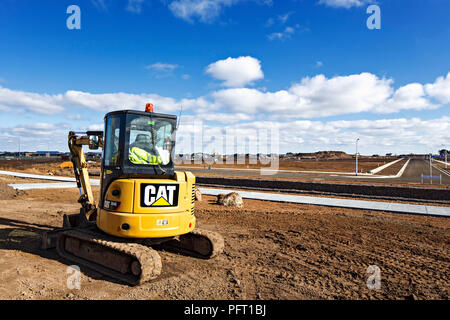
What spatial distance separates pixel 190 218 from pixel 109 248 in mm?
1673

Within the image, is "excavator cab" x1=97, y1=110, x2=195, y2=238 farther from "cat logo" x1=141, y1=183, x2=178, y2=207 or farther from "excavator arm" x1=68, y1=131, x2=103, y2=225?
"excavator arm" x1=68, y1=131, x2=103, y2=225

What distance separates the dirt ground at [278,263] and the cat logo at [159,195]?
59.3 inches

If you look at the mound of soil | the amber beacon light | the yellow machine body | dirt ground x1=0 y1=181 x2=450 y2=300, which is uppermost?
the amber beacon light

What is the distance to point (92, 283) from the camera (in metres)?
5.48

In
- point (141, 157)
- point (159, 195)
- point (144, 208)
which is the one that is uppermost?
point (141, 157)

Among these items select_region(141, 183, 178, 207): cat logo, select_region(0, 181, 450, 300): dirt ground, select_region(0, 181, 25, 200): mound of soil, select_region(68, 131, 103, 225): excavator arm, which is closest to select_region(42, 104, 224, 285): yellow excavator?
select_region(141, 183, 178, 207): cat logo

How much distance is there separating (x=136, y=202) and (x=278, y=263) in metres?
3.56

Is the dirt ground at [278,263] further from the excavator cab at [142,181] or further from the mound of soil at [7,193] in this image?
the mound of soil at [7,193]

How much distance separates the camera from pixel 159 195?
Result: 5605 mm

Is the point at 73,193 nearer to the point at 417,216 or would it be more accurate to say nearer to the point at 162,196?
the point at 162,196

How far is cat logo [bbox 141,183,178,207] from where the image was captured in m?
5.50

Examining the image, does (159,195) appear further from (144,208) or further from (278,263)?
(278,263)

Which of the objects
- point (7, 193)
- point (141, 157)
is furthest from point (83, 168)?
point (7, 193)

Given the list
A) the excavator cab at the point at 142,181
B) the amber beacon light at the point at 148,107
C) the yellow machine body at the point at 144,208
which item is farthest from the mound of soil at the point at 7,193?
the amber beacon light at the point at 148,107
